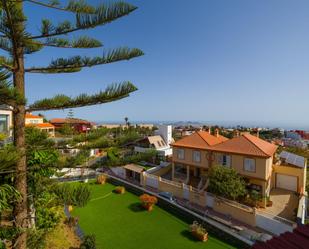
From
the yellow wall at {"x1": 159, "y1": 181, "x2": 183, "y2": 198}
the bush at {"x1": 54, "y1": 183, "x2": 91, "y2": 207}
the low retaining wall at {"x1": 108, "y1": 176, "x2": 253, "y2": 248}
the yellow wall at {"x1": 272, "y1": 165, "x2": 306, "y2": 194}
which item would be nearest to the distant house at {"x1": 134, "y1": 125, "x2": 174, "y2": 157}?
the yellow wall at {"x1": 159, "y1": 181, "x2": 183, "y2": 198}

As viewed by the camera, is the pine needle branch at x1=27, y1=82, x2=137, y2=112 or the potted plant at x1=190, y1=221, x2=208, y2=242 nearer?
the pine needle branch at x1=27, y1=82, x2=137, y2=112

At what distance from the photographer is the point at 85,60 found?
2936 millimetres

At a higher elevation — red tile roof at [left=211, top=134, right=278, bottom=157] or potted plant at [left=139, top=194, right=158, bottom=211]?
red tile roof at [left=211, top=134, right=278, bottom=157]

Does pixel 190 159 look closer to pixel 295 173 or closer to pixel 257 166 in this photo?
pixel 257 166

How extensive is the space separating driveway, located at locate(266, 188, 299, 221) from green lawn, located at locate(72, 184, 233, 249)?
5.63 meters

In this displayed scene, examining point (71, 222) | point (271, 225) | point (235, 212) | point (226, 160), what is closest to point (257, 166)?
point (226, 160)

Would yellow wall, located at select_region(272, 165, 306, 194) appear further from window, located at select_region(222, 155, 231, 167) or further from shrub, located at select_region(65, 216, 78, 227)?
shrub, located at select_region(65, 216, 78, 227)

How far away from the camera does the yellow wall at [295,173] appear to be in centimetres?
1691

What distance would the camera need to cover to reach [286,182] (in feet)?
59.0

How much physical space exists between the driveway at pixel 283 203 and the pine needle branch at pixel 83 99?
15.0 meters

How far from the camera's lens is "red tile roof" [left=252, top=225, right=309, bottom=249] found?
3188 mm

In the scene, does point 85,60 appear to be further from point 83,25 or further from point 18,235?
point 18,235

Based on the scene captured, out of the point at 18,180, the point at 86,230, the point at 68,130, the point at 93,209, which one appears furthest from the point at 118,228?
the point at 18,180

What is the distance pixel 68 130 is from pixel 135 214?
1136 cm
